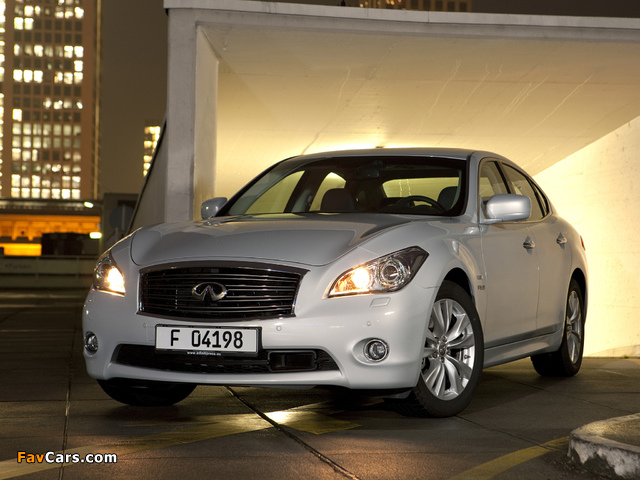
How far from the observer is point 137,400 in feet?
18.0

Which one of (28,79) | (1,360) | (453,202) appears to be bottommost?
(1,360)

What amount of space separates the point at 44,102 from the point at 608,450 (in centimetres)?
19590

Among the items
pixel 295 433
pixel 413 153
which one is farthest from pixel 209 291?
pixel 413 153

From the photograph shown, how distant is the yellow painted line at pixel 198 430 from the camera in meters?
3.85

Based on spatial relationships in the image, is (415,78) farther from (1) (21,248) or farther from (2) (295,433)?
(1) (21,248)

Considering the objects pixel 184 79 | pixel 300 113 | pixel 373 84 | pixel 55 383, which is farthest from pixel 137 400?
pixel 300 113

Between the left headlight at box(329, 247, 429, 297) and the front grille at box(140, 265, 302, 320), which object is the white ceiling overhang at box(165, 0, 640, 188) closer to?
the front grille at box(140, 265, 302, 320)

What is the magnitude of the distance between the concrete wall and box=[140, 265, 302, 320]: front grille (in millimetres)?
11917

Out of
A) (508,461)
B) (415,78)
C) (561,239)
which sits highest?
(415,78)

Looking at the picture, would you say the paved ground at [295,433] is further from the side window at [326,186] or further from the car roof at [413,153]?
the car roof at [413,153]

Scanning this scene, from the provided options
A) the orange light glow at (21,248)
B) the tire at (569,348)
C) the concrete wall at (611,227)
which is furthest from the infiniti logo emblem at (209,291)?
the orange light glow at (21,248)

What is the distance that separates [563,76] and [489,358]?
9004mm

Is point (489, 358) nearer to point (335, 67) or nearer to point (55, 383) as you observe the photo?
point (55, 383)

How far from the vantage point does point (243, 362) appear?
15.2 ft
